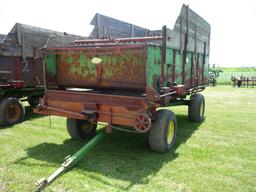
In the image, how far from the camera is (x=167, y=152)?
5027 mm

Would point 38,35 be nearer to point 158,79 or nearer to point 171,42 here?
point 171,42

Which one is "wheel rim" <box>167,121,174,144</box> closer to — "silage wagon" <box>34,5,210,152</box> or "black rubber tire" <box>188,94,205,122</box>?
"silage wagon" <box>34,5,210,152</box>

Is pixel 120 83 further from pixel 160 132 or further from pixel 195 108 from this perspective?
pixel 195 108

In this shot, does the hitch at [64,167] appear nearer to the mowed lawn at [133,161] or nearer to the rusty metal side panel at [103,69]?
the mowed lawn at [133,161]

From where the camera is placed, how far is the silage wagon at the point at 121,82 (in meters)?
4.55

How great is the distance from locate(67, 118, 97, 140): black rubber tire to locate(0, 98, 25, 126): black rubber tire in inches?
88.5

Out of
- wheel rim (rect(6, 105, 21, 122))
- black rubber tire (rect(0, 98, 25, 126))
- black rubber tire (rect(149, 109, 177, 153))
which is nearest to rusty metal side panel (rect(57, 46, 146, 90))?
black rubber tire (rect(149, 109, 177, 153))

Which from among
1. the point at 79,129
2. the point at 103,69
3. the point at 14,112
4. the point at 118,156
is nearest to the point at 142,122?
A: the point at 118,156

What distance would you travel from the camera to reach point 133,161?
461 cm

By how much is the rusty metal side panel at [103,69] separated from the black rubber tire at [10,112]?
2.07 metres

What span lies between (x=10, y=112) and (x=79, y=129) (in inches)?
106

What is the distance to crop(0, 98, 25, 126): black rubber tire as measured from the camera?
708cm

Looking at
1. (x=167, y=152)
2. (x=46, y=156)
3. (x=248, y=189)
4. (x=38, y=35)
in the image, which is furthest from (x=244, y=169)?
(x=38, y=35)

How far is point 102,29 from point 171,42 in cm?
293
